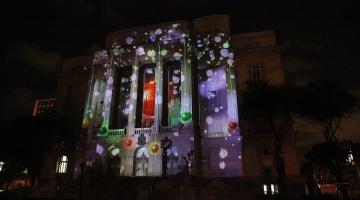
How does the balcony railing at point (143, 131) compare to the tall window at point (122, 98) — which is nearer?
the balcony railing at point (143, 131)

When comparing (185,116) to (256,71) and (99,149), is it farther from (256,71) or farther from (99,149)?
(256,71)

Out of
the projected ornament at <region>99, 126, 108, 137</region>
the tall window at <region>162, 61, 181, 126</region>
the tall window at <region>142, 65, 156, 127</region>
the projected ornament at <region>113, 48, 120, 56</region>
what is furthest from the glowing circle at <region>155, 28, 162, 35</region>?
the projected ornament at <region>99, 126, 108, 137</region>

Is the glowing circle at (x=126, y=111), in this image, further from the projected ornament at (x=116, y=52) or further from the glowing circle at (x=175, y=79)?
the projected ornament at (x=116, y=52)

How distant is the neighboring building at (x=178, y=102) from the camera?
30344 millimetres

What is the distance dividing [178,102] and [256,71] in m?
11.2

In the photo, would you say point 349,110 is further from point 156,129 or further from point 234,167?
point 156,129

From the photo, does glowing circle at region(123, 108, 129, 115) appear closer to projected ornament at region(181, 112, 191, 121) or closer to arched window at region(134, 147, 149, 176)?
arched window at region(134, 147, 149, 176)

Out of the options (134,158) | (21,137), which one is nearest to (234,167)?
(134,158)

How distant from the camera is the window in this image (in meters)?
34.8

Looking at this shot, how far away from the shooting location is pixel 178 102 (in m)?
33.6

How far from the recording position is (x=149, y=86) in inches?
1387

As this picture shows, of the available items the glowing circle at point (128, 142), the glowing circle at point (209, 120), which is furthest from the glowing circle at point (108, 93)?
the glowing circle at point (209, 120)

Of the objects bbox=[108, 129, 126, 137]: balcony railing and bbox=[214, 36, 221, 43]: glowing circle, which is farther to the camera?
bbox=[214, 36, 221, 43]: glowing circle

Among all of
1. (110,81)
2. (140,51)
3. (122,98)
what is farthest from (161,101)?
(110,81)
